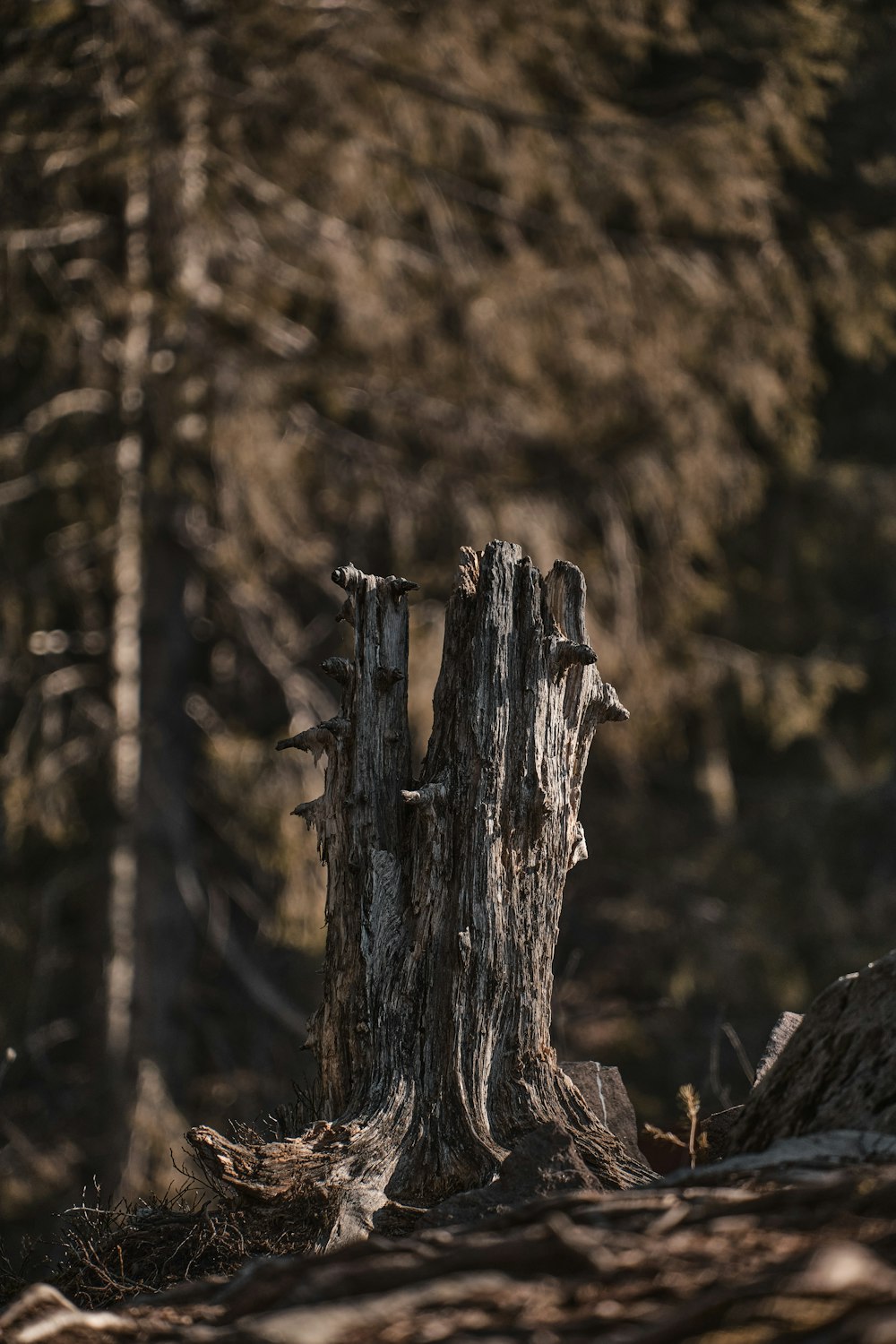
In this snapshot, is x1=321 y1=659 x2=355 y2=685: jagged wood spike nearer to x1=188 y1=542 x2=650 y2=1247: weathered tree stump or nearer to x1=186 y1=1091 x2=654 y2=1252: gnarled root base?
x1=188 y1=542 x2=650 y2=1247: weathered tree stump

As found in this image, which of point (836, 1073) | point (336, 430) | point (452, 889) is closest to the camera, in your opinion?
point (836, 1073)

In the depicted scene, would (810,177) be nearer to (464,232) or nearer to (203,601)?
(464,232)

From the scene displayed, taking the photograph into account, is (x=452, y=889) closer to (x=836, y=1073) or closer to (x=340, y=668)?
(x=340, y=668)

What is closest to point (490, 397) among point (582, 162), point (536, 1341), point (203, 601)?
point (582, 162)

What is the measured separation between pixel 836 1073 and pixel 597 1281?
79 centimetres

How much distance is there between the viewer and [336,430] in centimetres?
911

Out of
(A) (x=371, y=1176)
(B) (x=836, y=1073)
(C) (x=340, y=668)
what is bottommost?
(A) (x=371, y=1176)

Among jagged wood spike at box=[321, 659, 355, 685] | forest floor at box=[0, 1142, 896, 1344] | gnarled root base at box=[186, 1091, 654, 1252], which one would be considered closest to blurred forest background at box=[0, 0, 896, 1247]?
jagged wood spike at box=[321, 659, 355, 685]

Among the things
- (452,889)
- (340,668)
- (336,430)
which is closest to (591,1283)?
(452,889)

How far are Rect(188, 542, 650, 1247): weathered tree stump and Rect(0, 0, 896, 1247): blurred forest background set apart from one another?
17.7 ft

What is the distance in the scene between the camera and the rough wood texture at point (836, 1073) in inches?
85.0

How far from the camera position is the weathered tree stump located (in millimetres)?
2488

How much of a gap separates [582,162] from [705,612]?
3771mm

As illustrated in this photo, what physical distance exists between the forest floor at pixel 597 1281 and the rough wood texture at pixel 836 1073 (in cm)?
21
